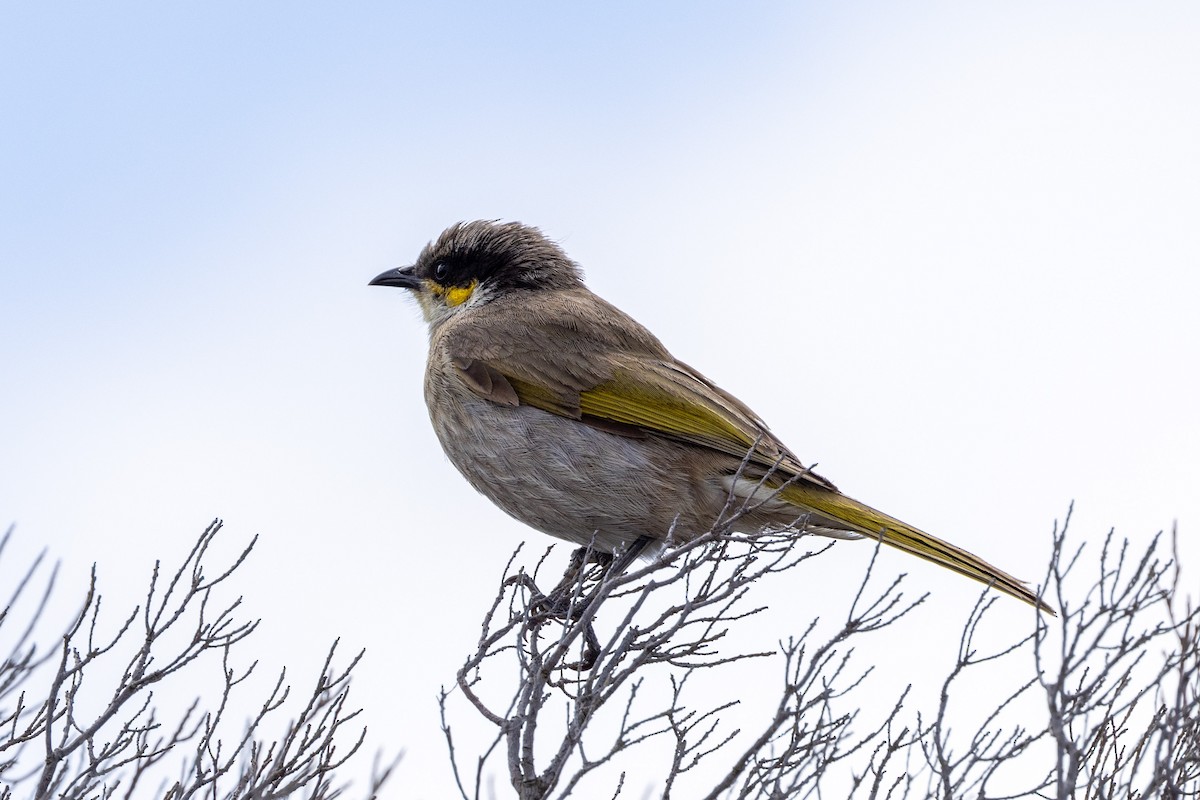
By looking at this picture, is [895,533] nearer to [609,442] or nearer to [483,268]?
[609,442]

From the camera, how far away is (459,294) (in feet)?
24.9

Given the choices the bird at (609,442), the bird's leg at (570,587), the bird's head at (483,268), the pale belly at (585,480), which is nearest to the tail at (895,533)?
the bird at (609,442)

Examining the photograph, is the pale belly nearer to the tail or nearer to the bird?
the bird

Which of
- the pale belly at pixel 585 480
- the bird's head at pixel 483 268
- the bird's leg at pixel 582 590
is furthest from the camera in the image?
the bird's head at pixel 483 268

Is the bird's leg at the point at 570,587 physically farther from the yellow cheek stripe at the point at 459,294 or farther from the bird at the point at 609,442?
the yellow cheek stripe at the point at 459,294

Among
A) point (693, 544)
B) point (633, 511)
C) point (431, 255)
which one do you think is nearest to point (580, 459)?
point (633, 511)

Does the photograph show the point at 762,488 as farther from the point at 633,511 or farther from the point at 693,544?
the point at 693,544

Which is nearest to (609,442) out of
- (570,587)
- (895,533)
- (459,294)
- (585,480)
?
(585,480)

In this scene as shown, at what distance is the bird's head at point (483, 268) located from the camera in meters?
7.55

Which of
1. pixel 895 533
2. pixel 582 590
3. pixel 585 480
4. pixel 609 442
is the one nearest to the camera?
pixel 582 590

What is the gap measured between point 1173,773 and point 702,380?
134 inches

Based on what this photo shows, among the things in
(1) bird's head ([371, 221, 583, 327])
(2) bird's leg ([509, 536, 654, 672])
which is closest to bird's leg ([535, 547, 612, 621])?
(2) bird's leg ([509, 536, 654, 672])

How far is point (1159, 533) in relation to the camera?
3885mm

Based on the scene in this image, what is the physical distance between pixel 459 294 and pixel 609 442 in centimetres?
181
